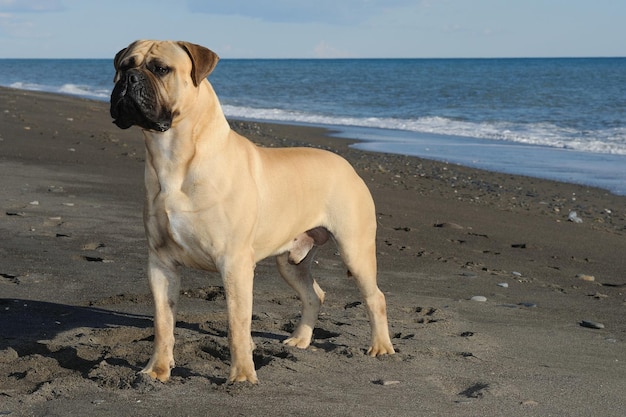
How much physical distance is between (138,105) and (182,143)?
0.35 m

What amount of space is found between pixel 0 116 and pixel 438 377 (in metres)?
16.6

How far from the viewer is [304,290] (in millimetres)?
5988

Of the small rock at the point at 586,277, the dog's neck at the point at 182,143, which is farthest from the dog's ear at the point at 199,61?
the small rock at the point at 586,277

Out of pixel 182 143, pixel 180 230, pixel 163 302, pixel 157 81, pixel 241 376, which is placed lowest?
pixel 241 376

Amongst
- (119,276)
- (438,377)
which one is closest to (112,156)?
(119,276)

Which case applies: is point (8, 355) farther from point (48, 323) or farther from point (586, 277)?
point (586, 277)

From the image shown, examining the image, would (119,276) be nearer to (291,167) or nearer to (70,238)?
(70,238)

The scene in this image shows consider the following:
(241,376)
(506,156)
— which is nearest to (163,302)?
(241,376)

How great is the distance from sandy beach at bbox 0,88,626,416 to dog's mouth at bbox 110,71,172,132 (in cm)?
136

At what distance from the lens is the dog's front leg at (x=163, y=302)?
5.01 metres

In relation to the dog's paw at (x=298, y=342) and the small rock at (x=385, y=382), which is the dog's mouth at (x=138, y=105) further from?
the small rock at (x=385, y=382)

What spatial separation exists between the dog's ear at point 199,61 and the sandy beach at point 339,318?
5.38 feet

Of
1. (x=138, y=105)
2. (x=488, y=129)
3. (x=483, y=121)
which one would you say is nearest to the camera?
(x=138, y=105)

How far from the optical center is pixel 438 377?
16.6 ft
